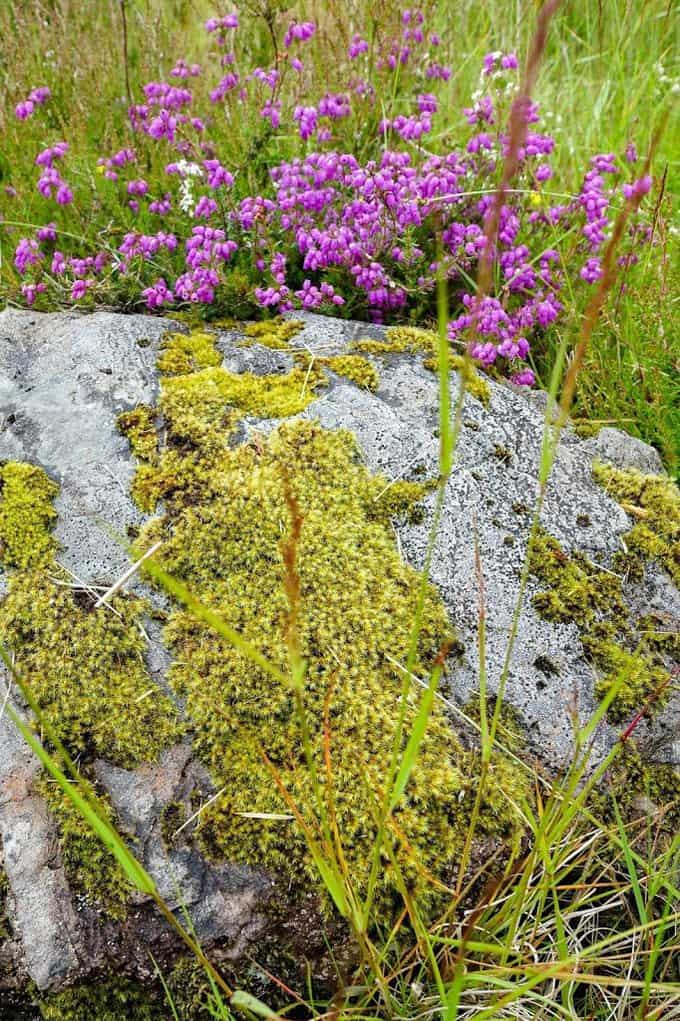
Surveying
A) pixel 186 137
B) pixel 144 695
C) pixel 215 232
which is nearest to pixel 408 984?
pixel 144 695

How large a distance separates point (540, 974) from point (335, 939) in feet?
1.97

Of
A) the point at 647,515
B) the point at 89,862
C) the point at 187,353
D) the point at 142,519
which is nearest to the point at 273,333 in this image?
the point at 187,353

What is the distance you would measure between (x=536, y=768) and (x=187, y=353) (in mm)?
1807

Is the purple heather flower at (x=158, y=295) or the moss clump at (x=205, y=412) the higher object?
the purple heather flower at (x=158, y=295)

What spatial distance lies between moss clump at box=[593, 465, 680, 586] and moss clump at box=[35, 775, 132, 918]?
168cm

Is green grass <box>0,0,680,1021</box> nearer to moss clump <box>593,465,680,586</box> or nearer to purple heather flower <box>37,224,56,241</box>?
purple heather flower <box>37,224,56,241</box>

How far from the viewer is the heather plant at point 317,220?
338cm

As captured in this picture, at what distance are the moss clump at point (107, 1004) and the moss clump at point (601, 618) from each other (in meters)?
1.37

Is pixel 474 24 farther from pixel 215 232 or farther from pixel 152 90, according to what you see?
pixel 215 232

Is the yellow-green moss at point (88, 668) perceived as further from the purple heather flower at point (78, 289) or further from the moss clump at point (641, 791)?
the purple heather flower at point (78, 289)

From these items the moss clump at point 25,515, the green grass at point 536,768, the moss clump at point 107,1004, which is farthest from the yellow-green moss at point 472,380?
the moss clump at point 107,1004

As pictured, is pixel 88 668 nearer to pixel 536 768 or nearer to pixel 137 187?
pixel 536 768

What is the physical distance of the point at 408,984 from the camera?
190 centimetres

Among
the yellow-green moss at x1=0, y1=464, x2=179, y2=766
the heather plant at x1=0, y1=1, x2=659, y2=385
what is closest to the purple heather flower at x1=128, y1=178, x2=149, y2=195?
the heather plant at x1=0, y1=1, x2=659, y2=385
